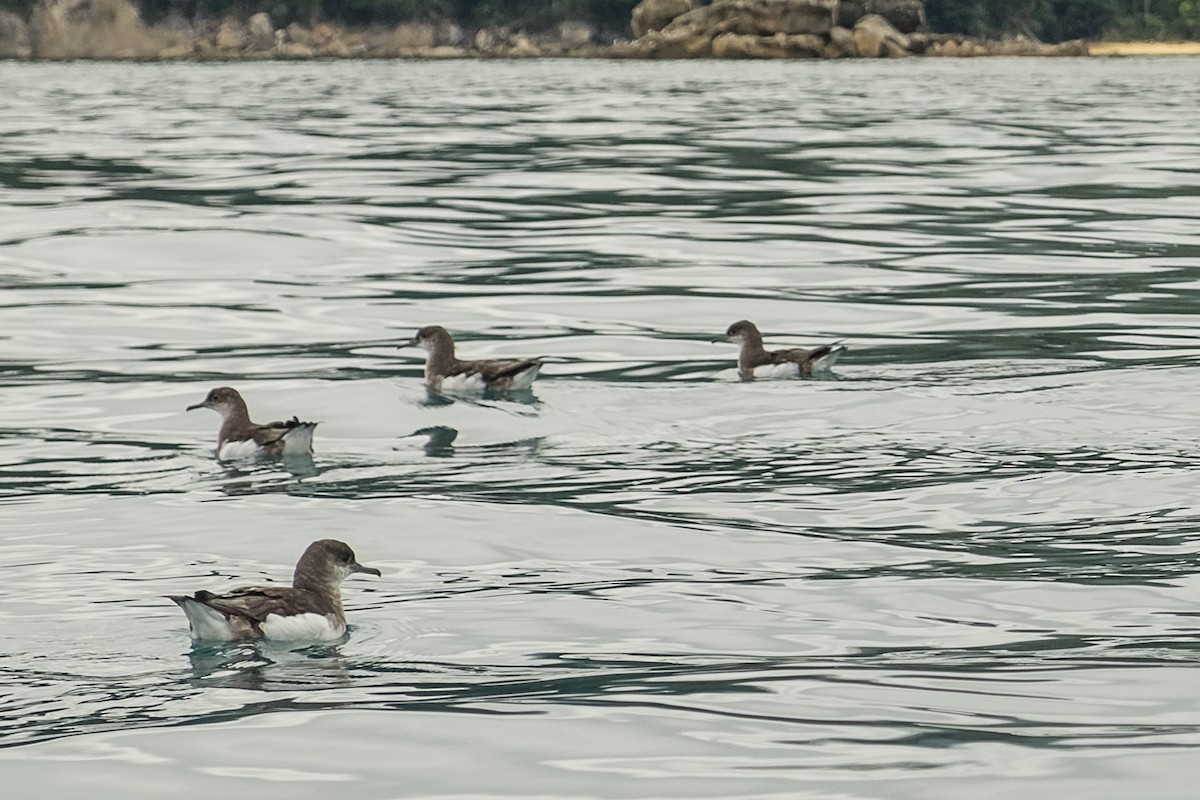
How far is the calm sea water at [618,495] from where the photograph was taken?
6855 millimetres

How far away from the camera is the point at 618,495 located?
11367mm

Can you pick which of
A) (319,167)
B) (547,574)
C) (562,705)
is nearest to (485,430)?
(547,574)

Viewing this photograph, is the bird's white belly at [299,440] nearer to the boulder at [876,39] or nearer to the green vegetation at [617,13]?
the boulder at [876,39]

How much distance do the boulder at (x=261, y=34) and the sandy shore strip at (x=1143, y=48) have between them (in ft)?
167

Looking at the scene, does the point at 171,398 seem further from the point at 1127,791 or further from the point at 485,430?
the point at 1127,791

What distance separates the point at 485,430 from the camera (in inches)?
535

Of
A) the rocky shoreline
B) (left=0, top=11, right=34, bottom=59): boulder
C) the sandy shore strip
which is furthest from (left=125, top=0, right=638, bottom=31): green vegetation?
the sandy shore strip

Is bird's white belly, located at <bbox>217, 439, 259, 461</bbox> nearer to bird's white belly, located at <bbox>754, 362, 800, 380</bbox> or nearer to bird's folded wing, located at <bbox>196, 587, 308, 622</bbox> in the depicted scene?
bird's white belly, located at <bbox>754, 362, 800, 380</bbox>

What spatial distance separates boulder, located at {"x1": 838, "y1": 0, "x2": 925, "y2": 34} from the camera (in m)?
117

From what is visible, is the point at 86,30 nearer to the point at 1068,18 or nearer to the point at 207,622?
the point at 1068,18

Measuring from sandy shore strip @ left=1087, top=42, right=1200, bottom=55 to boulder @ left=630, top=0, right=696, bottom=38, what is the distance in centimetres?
2315

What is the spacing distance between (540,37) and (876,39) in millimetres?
33993

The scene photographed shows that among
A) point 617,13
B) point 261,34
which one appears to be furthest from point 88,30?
point 617,13

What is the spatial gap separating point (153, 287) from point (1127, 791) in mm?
15321
